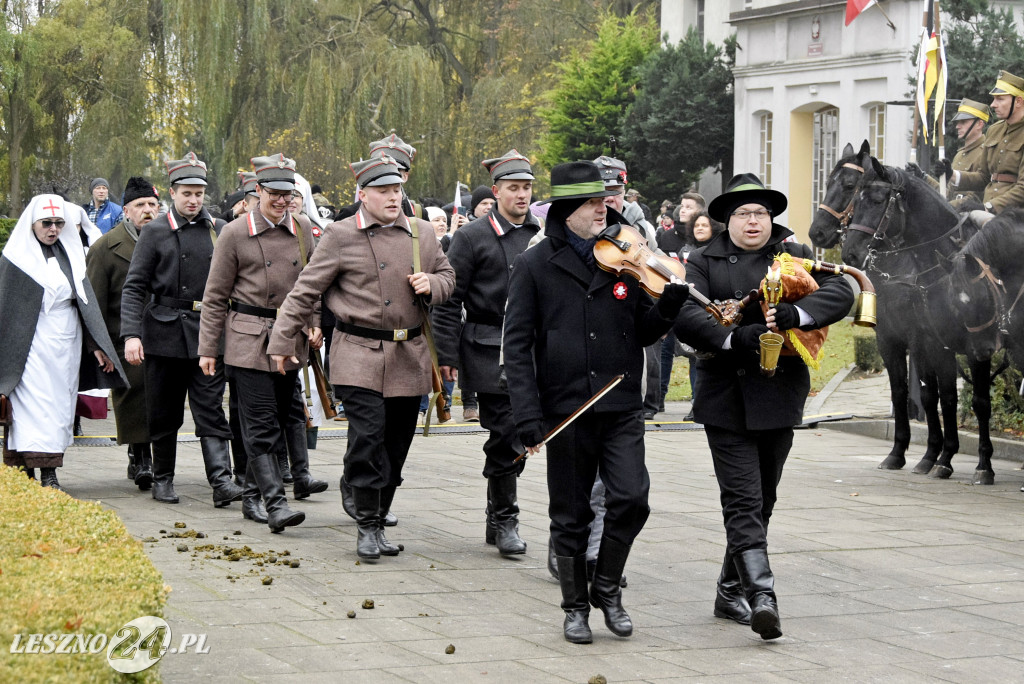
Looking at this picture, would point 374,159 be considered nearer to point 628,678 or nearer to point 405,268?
point 405,268

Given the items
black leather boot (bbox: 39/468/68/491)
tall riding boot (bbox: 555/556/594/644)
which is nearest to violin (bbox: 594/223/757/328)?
tall riding boot (bbox: 555/556/594/644)

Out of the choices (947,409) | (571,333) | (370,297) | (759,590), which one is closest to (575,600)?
(759,590)

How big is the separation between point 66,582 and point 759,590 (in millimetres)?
2820

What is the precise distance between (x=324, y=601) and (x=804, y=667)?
2186mm

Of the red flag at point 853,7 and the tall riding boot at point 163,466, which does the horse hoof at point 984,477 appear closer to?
the tall riding boot at point 163,466

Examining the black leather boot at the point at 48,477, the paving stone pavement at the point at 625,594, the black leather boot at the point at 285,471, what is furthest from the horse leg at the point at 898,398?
the black leather boot at the point at 48,477

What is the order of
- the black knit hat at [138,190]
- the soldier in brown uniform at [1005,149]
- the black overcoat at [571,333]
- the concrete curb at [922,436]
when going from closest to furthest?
the black overcoat at [571,333]
the black knit hat at [138,190]
the soldier in brown uniform at [1005,149]
the concrete curb at [922,436]

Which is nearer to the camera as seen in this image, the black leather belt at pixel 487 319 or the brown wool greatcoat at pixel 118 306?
the black leather belt at pixel 487 319

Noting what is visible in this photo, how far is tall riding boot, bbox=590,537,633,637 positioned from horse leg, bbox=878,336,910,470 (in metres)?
5.93

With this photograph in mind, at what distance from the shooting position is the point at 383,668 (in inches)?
215

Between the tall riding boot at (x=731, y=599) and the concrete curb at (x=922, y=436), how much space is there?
6.08 m

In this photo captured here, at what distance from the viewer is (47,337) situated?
9164 millimetres

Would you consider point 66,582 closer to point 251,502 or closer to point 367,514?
point 367,514

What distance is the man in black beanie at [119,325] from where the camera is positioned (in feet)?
32.4
